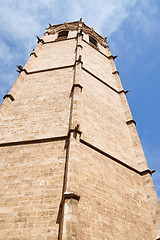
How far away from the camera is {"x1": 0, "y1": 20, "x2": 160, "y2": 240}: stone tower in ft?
15.5

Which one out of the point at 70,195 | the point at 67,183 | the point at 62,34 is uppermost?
the point at 62,34

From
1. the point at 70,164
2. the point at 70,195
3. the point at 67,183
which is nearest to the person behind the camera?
the point at 70,195

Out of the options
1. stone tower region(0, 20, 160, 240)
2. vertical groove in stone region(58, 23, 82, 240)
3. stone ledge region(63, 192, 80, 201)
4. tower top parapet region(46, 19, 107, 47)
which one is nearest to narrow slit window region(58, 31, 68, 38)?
tower top parapet region(46, 19, 107, 47)

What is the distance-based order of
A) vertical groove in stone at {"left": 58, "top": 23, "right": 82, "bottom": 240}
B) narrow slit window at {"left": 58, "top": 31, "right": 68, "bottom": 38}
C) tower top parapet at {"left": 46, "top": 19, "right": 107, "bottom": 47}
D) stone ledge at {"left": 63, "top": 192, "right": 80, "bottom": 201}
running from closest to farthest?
1. vertical groove in stone at {"left": 58, "top": 23, "right": 82, "bottom": 240}
2. stone ledge at {"left": 63, "top": 192, "right": 80, "bottom": 201}
3. narrow slit window at {"left": 58, "top": 31, "right": 68, "bottom": 38}
4. tower top parapet at {"left": 46, "top": 19, "right": 107, "bottom": 47}

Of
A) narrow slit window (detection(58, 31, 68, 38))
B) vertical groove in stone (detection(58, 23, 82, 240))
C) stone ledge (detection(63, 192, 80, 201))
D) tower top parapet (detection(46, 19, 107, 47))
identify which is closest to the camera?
vertical groove in stone (detection(58, 23, 82, 240))

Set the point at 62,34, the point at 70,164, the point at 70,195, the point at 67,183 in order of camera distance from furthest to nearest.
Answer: the point at 62,34 < the point at 70,164 < the point at 67,183 < the point at 70,195

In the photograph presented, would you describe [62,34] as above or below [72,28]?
below

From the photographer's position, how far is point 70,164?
17.9ft

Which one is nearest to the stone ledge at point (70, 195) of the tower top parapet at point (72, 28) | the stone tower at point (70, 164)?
the stone tower at point (70, 164)

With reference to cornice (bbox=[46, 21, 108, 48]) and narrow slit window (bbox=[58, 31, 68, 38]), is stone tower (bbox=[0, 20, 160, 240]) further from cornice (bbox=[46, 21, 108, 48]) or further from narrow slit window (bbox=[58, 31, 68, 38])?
cornice (bbox=[46, 21, 108, 48])

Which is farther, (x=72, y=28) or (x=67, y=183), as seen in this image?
(x=72, y=28)

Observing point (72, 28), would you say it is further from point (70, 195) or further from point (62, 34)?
point (70, 195)

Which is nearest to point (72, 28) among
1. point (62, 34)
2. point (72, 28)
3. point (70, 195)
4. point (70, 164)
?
point (72, 28)

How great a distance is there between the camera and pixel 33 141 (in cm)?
670
